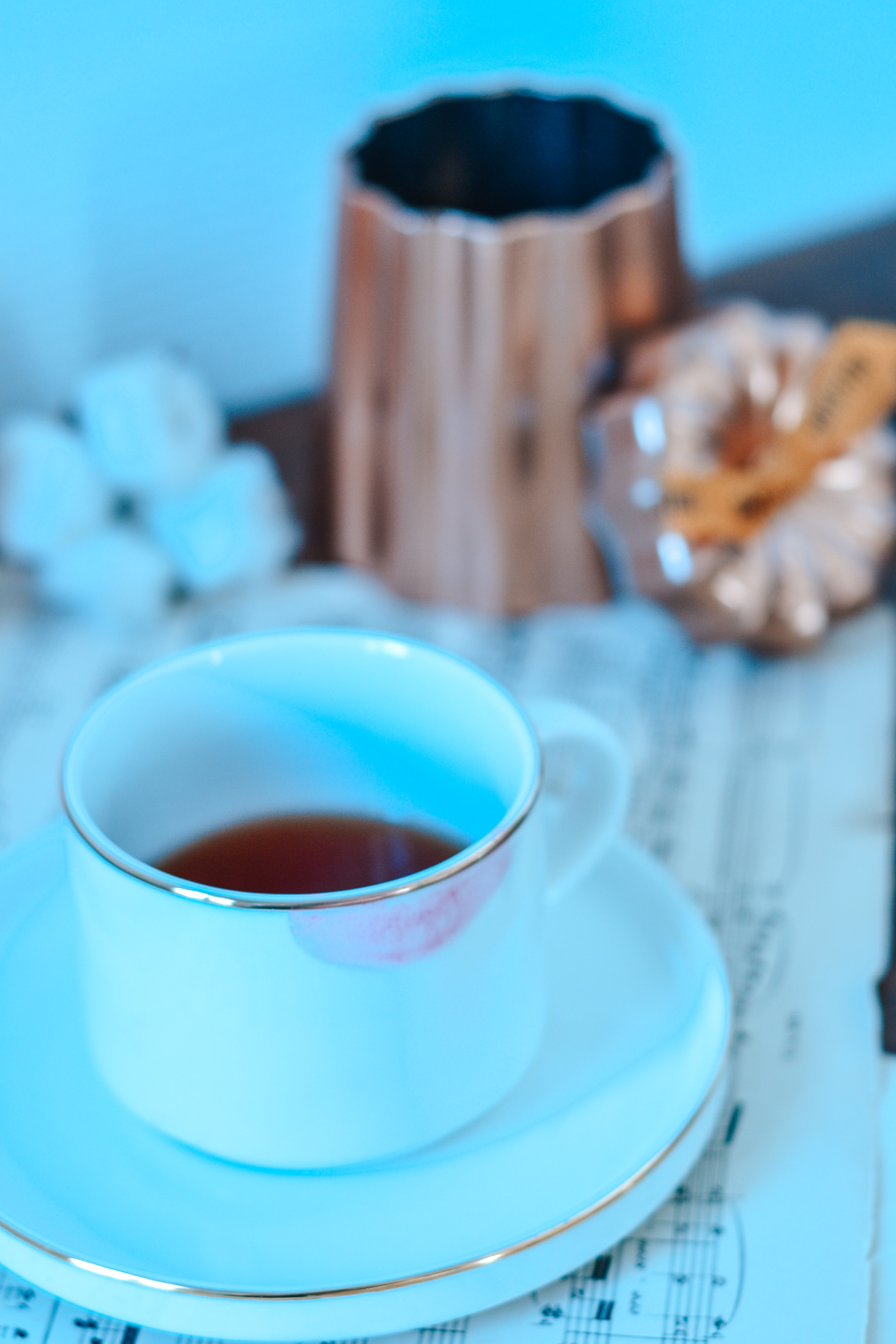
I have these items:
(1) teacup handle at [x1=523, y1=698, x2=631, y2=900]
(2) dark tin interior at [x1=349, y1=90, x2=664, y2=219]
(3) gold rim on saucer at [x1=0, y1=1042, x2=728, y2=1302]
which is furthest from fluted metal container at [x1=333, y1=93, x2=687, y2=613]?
(3) gold rim on saucer at [x1=0, y1=1042, x2=728, y2=1302]

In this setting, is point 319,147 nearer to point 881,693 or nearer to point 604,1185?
point 881,693

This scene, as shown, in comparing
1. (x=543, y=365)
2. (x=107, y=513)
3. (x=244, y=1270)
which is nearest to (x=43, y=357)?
(x=107, y=513)

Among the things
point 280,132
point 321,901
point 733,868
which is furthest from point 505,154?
point 321,901

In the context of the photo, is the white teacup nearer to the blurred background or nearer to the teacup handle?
the teacup handle

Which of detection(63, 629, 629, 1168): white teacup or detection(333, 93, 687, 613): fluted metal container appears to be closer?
detection(63, 629, 629, 1168): white teacup

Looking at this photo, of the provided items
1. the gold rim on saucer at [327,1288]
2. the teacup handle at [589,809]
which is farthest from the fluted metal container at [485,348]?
the gold rim on saucer at [327,1288]

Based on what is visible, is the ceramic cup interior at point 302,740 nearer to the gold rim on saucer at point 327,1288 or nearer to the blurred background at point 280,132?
the gold rim on saucer at point 327,1288

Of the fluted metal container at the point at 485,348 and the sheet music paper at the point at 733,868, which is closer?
the sheet music paper at the point at 733,868
